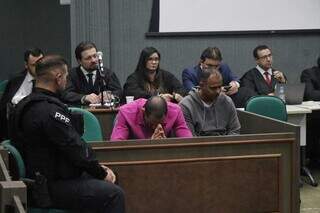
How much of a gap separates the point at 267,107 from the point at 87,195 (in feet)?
8.23

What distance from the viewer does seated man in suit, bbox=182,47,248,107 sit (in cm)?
666

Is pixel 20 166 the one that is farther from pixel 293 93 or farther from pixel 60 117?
pixel 293 93

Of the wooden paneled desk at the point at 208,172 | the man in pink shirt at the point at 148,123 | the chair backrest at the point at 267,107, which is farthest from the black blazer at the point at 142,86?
the wooden paneled desk at the point at 208,172

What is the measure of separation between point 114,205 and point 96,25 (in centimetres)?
420

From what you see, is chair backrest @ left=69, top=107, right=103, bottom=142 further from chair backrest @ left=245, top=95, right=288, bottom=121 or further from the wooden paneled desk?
chair backrest @ left=245, top=95, right=288, bottom=121

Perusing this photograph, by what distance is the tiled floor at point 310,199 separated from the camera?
5617mm

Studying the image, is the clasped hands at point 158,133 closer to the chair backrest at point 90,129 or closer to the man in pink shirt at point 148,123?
the man in pink shirt at point 148,123

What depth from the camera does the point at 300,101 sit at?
265 inches

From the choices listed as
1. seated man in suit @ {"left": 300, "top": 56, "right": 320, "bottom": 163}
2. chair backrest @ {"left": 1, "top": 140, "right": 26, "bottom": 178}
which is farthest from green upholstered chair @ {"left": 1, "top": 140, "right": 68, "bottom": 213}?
seated man in suit @ {"left": 300, "top": 56, "right": 320, "bottom": 163}

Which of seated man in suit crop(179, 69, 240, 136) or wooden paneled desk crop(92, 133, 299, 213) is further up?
seated man in suit crop(179, 69, 240, 136)

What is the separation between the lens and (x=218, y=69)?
22.4ft

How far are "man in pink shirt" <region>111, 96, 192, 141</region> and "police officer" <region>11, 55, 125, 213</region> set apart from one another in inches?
29.5

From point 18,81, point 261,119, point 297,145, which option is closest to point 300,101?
point 261,119

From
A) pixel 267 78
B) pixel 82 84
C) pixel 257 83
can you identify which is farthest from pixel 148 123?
pixel 267 78
